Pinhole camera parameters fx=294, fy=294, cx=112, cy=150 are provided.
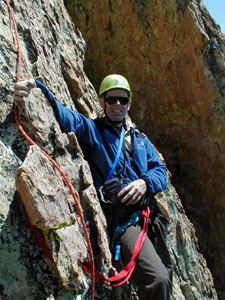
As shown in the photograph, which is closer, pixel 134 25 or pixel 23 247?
pixel 23 247

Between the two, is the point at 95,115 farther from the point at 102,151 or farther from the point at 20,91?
the point at 20,91

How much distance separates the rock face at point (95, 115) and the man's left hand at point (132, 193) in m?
0.40

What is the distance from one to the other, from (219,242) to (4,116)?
783 centimetres

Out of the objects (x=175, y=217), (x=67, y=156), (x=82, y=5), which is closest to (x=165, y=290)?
(x=67, y=156)

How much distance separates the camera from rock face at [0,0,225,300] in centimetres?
276

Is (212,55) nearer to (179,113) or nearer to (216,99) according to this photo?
(216,99)

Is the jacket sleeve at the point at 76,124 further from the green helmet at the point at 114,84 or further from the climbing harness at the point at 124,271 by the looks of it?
the climbing harness at the point at 124,271

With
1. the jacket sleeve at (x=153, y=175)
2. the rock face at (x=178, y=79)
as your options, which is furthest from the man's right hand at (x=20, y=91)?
the rock face at (x=178, y=79)

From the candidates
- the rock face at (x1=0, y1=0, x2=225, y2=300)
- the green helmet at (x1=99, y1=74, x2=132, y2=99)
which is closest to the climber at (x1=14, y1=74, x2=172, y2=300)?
the green helmet at (x1=99, y1=74, x2=132, y2=99)

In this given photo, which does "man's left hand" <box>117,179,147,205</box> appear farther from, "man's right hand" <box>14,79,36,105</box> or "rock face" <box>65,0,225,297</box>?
"rock face" <box>65,0,225,297</box>

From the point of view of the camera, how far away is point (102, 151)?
388 cm

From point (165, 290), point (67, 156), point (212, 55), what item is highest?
point (212, 55)

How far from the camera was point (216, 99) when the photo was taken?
27.0 feet

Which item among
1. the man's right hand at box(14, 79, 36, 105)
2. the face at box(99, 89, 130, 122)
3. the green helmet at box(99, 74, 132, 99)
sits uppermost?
the green helmet at box(99, 74, 132, 99)
